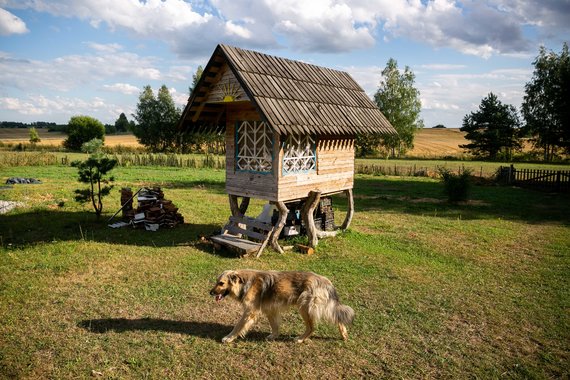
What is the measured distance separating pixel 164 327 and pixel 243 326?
1.67 m

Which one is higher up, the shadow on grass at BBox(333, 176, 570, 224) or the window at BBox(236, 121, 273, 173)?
the window at BBox(236, 121, 273, 173)

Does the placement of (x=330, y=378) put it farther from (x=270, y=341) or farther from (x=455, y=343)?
(x=455, y=343)

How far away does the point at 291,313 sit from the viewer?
325 inches

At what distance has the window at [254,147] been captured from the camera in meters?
12.5

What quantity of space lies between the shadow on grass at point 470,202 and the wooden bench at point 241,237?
27.2 ft

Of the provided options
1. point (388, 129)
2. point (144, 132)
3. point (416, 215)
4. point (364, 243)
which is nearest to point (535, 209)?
point (416, 215)

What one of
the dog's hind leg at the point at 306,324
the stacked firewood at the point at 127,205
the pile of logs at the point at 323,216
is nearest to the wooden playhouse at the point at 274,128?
the pile of logs at the point at 323,216

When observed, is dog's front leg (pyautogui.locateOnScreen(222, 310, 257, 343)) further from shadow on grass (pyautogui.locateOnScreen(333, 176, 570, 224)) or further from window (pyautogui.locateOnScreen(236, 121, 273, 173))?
shadow on grass (pyautogui.locateOnScreen(333, 176, 570, 224))

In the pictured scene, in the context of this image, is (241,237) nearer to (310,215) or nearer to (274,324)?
(310,215)

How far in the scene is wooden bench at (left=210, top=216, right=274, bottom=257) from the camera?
39.1 ft

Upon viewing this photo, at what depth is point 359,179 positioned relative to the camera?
113 feet

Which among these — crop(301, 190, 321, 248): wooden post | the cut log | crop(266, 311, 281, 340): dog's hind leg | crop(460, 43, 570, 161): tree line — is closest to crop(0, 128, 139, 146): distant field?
crop(460, 43, 570, 161): tree line

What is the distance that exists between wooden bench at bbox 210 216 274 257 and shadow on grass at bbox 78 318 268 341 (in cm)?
429

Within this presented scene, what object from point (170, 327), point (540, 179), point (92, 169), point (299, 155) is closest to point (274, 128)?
point (299, 155)
